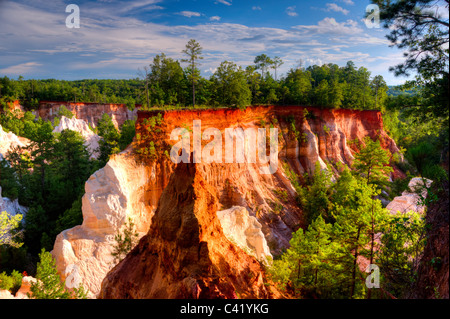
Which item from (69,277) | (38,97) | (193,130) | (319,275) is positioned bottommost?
(69,277)

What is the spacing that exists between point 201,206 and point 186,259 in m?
1.92

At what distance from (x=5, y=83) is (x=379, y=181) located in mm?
74400

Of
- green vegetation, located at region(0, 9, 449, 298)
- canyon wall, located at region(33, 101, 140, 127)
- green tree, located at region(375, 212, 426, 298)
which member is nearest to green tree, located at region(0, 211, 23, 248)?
green vegetation, located at region(0, 9, 449, 298)

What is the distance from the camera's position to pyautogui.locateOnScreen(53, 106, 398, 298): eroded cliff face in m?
9.40

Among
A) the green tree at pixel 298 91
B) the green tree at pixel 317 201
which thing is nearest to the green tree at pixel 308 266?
the green tree at pixel 317 201

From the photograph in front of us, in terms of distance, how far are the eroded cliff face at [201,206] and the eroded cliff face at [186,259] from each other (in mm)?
36

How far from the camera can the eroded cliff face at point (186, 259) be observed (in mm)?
8470

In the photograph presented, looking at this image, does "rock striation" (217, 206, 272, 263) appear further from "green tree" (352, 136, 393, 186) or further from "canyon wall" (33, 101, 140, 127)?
"canyon wall" (33, 101, 140, 127)

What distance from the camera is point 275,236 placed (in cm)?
2330

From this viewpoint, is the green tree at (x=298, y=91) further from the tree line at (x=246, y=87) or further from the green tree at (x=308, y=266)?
the green tree at (x=308, y=266)

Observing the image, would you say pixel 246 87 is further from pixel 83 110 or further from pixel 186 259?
pixel 83 110

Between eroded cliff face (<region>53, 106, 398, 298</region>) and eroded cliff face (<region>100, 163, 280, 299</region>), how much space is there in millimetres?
36

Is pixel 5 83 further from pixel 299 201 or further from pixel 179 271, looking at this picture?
pixel 179 271
